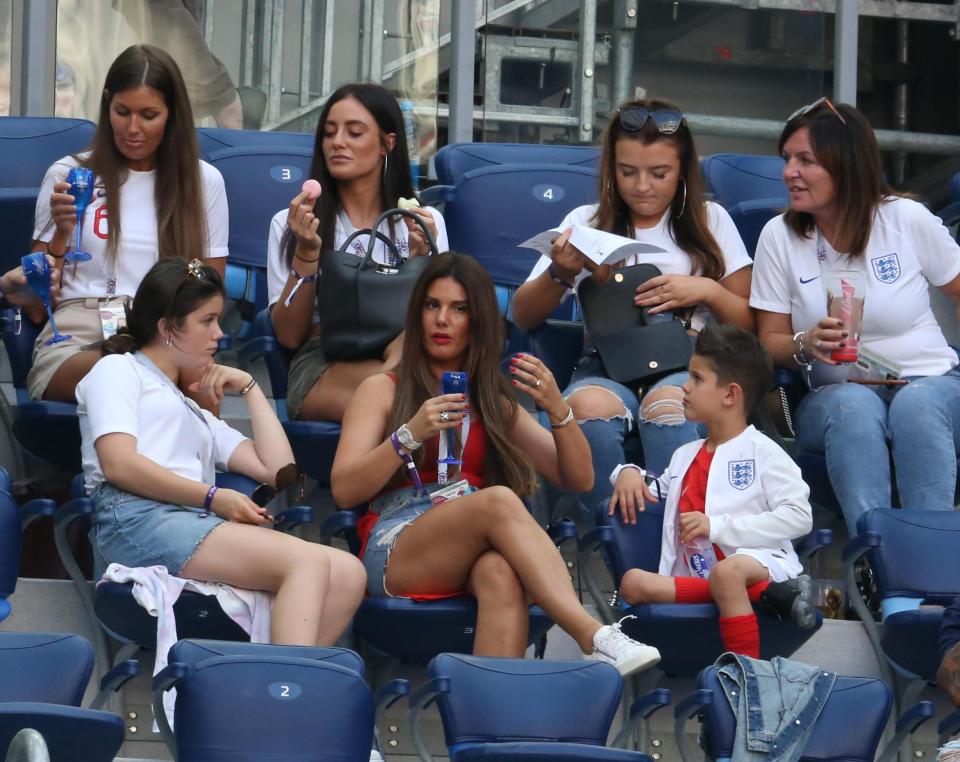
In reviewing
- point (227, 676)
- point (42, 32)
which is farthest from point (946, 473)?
point (42, 32)

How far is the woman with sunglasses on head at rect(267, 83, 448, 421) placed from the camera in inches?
211

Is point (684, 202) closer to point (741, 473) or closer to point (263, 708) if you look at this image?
point (741, 473)

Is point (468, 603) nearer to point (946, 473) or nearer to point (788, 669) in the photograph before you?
point (788, 669)

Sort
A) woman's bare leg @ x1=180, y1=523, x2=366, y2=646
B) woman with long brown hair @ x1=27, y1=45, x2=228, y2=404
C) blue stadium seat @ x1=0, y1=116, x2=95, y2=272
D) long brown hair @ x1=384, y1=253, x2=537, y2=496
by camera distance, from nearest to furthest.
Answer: woman's bare leg @ x1=180, y1=523, x2=366, y2=646, long brown hair @ x1=384, y1=253, x2=537, y2=496, woman with long brown hair @ x1=27, y1=45, x2=228, y2=404, blue stadium seat @ x1=0, y1=116, x2=95, y2=272

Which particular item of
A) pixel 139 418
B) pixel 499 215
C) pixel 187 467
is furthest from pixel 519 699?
pixel 499 215

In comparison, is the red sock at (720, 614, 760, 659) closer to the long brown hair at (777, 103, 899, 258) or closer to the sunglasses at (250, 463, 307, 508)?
the sunglasses at (250, 463, 307, 508)

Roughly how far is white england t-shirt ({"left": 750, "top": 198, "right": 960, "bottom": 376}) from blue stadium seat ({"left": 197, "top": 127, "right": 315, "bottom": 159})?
1933mm

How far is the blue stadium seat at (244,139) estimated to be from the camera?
6852mm

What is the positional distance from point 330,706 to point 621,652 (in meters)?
0.80

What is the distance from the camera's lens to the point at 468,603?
15.0 ft

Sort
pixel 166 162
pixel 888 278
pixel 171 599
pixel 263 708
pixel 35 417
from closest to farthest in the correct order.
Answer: pixel 263 708
pixel 171 599
pixel 35 417
pixel 888 278
pixel 166 162

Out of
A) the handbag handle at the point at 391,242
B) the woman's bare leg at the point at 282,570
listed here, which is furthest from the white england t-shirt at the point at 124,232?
the woman's bare leg at the point at 282,570

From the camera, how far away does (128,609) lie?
447 cm

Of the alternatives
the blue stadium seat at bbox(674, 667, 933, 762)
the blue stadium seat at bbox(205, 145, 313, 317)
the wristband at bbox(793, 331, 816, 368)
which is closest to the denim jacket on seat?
the blue stadium seat at bbox(674, 667, 933, 762)
